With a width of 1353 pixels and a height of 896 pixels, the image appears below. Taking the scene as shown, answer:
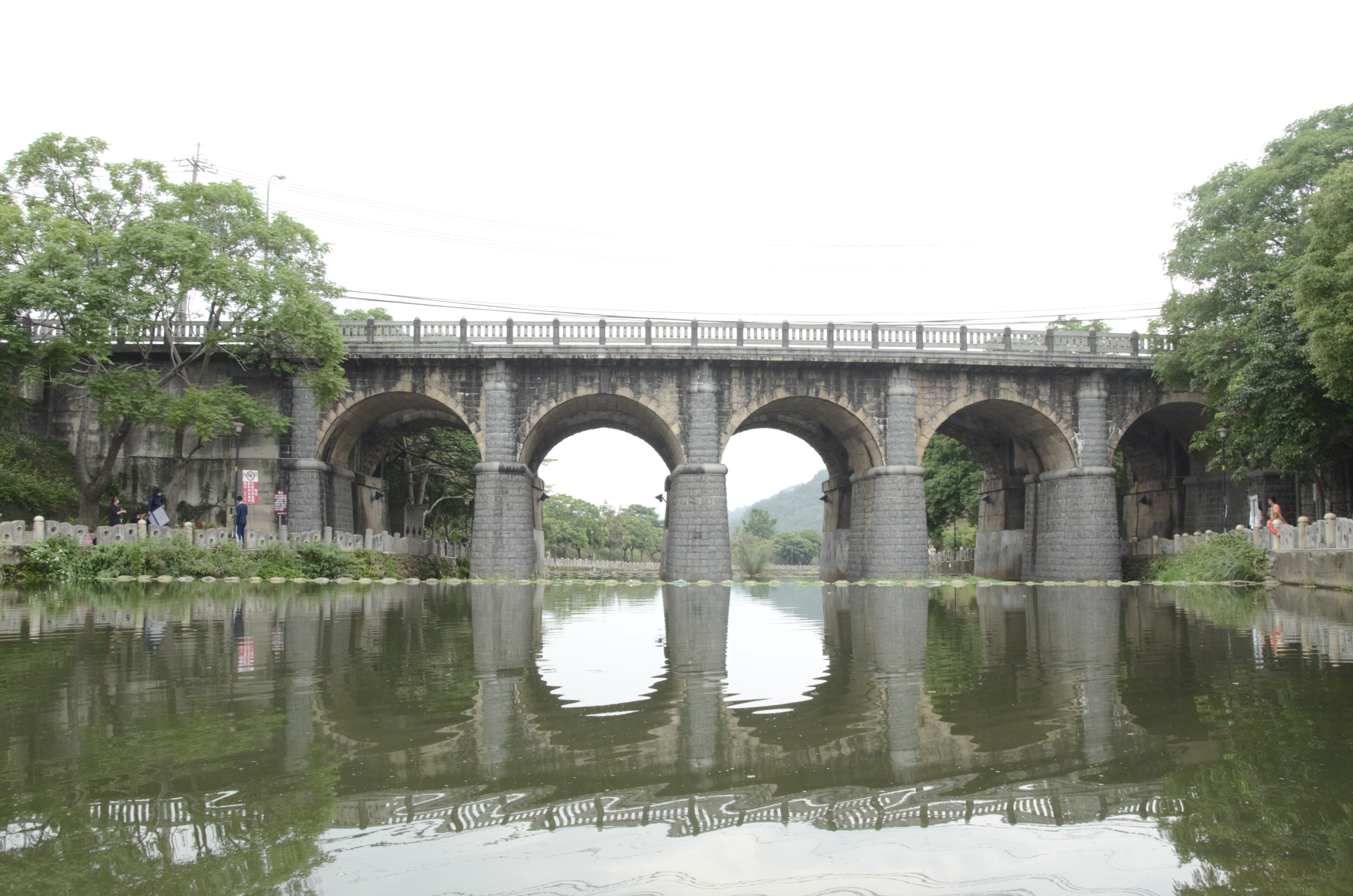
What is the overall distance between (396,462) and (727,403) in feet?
56.4

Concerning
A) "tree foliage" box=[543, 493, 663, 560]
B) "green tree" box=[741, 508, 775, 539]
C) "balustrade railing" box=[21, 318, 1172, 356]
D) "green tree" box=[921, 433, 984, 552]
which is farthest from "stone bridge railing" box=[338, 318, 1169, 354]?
"green tree" box=[741, 508, 775, 539]

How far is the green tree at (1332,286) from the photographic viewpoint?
1853 centimetres

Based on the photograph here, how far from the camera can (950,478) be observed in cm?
4669

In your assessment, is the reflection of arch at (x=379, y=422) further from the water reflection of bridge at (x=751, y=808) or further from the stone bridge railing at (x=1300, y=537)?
the water reflection of bridge at (x=751, y=808)

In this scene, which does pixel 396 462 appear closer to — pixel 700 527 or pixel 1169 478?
pixel 700 527

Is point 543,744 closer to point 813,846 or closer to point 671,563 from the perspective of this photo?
point 813,846

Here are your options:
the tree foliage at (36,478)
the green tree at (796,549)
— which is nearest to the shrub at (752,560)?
the tree foliage at (36,478)

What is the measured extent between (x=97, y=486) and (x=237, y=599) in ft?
43.9

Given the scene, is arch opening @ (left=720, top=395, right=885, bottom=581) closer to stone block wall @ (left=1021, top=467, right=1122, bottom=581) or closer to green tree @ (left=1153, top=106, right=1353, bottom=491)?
stone block wall @ (left=1021, top=467, right=1122, bottom=581)

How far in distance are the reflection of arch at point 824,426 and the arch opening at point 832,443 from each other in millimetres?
24

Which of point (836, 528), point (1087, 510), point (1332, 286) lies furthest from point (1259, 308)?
→ point (836, 528)

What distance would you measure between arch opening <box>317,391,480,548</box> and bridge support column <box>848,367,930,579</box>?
41.2 ft

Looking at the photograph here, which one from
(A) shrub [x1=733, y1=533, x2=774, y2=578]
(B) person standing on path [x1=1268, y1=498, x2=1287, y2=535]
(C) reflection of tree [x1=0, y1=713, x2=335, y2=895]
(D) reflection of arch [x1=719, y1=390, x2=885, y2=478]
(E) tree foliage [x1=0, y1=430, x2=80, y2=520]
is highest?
(D) reflection of arch [x1=719, y1=390, x2=885, y2=478]

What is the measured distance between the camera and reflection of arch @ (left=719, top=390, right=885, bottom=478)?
2956 cm
